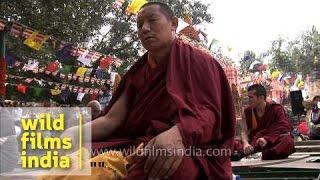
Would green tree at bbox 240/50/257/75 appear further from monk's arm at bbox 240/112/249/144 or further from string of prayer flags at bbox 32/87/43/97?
monk's arm at bbox 240/112/249/144

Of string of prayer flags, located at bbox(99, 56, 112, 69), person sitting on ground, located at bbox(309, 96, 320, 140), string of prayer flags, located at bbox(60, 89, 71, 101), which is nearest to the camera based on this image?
person sitting on ground, located at bbox(309, 96, 320, 140)

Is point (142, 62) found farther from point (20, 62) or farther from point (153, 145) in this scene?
point (20, 62)

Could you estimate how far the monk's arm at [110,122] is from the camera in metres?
2.43

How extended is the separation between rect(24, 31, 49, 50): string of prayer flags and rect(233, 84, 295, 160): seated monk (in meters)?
4.20

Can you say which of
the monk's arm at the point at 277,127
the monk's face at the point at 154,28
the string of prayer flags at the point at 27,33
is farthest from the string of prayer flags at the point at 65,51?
the monk's face at the point at 154,28

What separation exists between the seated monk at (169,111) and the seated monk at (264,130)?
326cm

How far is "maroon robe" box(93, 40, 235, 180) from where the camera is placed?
6.55 ft

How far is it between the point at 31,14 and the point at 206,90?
7717 millimetres

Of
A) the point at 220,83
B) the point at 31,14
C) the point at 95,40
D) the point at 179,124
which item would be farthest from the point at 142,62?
the point at 95,40

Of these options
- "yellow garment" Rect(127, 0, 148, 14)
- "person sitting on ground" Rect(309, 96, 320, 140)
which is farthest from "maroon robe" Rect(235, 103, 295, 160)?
"yellow garment" Rect(127, 0, 148, 14)

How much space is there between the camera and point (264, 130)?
5.74m

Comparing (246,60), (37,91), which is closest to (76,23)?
(37,91)

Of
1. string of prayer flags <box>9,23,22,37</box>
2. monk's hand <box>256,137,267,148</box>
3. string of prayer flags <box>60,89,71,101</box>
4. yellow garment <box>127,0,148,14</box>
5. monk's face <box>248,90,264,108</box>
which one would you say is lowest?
monk's hand <box>256,137,267,148</box>

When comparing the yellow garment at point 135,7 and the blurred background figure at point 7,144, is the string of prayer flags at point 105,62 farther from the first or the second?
the blurred background figure at point 7,144
